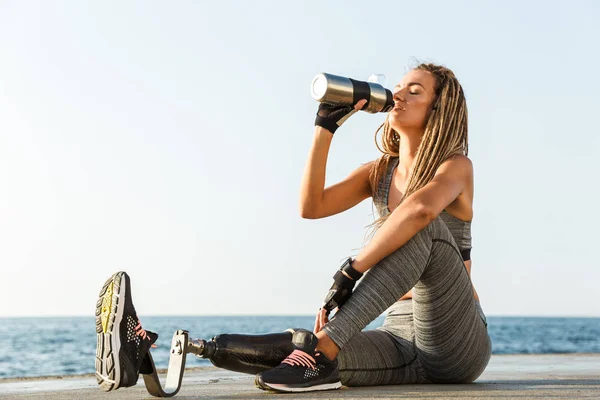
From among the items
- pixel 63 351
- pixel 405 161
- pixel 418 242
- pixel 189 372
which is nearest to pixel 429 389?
pixel 418 242

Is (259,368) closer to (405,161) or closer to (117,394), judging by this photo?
(117,394)

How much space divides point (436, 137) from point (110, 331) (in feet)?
4.75

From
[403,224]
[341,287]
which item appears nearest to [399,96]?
[403,224]

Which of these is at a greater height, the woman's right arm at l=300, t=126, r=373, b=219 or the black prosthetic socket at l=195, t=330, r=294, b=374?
the woman's right arm at l=300, t=126, r=373, b=219

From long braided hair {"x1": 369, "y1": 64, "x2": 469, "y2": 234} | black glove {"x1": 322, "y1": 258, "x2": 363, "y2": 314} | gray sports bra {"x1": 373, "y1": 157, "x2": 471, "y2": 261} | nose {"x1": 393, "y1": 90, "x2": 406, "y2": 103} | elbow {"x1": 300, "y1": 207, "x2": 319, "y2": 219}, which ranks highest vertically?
nose {"x1": 393, "y1": 90, "x2": 406, "y2": 103}

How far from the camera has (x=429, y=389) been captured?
104 inches

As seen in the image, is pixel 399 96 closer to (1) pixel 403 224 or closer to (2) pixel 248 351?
(1) pixel 403 224

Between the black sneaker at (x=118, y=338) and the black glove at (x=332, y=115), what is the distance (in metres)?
1.01

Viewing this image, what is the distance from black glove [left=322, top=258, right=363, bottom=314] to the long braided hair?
15.8 inches

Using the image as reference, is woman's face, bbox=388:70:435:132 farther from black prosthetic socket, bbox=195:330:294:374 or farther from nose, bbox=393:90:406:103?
black prosthetic socket, bbox=195:330:294:374

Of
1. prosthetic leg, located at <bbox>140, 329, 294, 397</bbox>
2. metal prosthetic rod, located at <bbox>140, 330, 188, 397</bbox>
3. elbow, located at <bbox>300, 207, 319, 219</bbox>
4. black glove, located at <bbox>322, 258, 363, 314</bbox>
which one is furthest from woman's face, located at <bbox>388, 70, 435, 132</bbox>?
metal prosthetic rod, located at <bbox>140, 330, 188, 397</bbox>

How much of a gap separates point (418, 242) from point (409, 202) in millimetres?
133

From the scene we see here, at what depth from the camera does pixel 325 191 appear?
131 inches

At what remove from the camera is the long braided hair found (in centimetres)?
297
